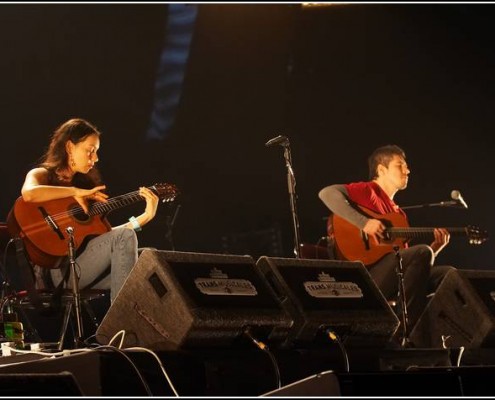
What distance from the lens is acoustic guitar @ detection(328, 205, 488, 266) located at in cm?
486

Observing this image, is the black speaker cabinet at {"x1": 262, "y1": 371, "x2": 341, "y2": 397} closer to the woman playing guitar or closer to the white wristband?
the woman playing guitar

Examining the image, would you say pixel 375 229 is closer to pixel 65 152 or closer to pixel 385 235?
pixel 385 235

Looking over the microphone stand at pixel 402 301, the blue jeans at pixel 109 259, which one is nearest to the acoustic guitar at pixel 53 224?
the blue jeans at pixel 109 259

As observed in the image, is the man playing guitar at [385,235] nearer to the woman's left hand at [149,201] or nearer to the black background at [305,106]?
the woman's left hand at [149,201]

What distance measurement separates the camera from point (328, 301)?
3.15 metres

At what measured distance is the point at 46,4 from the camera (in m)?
5.84

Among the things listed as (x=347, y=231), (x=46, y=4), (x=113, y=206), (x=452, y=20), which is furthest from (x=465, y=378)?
(x=452, y=20)

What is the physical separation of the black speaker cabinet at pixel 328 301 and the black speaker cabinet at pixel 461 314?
55 cm

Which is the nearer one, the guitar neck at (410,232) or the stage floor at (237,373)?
the stage floor at (237,373)

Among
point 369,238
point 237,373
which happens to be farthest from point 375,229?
point 237,373

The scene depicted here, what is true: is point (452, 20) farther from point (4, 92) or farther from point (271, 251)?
point (4, 92)

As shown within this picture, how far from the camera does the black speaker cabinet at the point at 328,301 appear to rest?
9.96 ft

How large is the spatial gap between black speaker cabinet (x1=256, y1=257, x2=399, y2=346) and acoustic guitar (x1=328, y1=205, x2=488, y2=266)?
1.42 m

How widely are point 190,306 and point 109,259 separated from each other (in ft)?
3.96
